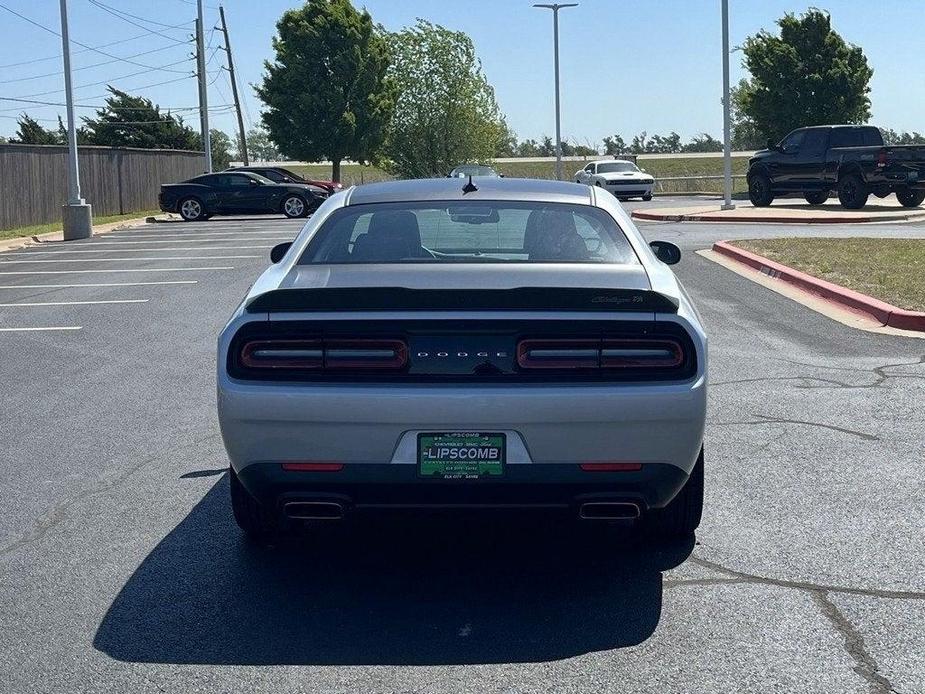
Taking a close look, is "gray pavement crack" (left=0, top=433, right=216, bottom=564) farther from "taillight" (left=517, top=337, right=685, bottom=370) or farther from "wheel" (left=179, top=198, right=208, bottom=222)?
"wheel" (left=179, top=198, right=208, bottom=222)

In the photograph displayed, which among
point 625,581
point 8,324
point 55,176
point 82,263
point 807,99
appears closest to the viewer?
point 625,581

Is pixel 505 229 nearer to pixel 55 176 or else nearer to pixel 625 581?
pixel 625 581

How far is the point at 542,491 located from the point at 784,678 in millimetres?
1121

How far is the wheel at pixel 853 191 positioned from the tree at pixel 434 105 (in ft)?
117

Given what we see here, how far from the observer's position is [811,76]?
49844 mm

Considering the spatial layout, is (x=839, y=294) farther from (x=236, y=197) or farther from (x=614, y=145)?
(x=614, y=145)

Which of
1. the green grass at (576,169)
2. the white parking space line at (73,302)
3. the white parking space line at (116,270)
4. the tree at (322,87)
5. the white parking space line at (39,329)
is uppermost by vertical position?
the tree at (322,87)

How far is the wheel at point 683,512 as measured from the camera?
5281 mm

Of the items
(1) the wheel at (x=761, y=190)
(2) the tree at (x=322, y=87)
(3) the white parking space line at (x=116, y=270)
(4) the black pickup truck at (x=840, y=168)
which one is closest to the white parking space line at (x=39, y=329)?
(3) the white parking space line at (x=116, y=270)

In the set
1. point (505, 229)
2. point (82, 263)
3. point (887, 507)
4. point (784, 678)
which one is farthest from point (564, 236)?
point (82, 263)

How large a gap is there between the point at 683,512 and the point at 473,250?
177 centimetres

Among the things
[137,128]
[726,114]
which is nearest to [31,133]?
[137,128]

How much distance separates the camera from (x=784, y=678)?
13.2ft

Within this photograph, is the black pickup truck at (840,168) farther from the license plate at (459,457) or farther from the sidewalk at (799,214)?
the license plate at (459,457)
